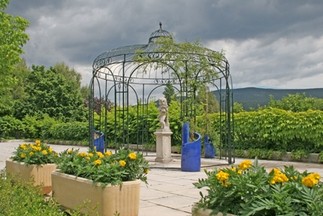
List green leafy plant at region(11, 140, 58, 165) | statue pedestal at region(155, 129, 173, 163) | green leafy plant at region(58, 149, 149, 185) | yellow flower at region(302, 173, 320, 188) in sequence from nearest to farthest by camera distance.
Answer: yellow flower at region(302, 173, 320, 188) < green leafy plant at region(58, 149, 149, 185) < green leafy plant at region(11, 140, 58, 165) < statue pedestal at region(155, 129, 173, 163)

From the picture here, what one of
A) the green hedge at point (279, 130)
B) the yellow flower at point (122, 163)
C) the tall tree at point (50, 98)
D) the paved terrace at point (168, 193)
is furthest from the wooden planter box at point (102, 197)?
the tall tree at point (50, 98)

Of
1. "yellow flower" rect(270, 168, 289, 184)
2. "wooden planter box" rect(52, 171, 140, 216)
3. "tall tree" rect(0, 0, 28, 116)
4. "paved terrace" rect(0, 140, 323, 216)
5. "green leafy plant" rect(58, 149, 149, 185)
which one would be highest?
"tall tree" rect(0, 0, 28, 116)

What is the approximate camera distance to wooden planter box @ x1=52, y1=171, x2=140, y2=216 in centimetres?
414

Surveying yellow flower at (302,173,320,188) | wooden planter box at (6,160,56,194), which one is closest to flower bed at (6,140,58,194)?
wooden planter box at (6,160,56,194)

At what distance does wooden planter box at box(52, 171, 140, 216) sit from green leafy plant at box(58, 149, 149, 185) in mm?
84

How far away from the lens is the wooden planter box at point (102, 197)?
13.6ft

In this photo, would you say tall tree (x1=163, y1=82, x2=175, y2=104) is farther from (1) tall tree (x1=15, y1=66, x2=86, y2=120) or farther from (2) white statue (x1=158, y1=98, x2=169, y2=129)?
(1) tall tree (x1=15, y1=66, x2=86, y2=120)

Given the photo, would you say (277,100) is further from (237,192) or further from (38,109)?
(38,109)

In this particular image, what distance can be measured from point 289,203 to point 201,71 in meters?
11.1

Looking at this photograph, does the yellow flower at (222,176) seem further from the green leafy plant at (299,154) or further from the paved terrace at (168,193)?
the green leafy plant at (299,154)

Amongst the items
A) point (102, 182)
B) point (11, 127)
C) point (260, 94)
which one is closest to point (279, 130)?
point (260, 94)

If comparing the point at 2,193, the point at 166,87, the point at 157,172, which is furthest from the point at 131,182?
the point at 166,87

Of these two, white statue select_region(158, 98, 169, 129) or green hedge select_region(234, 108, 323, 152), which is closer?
white statue select_region(158, 98, 169, 129)

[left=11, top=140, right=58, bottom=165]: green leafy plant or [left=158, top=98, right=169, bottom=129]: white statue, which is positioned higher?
[left=158, top=98, right=169, bottom=129]: white statue
